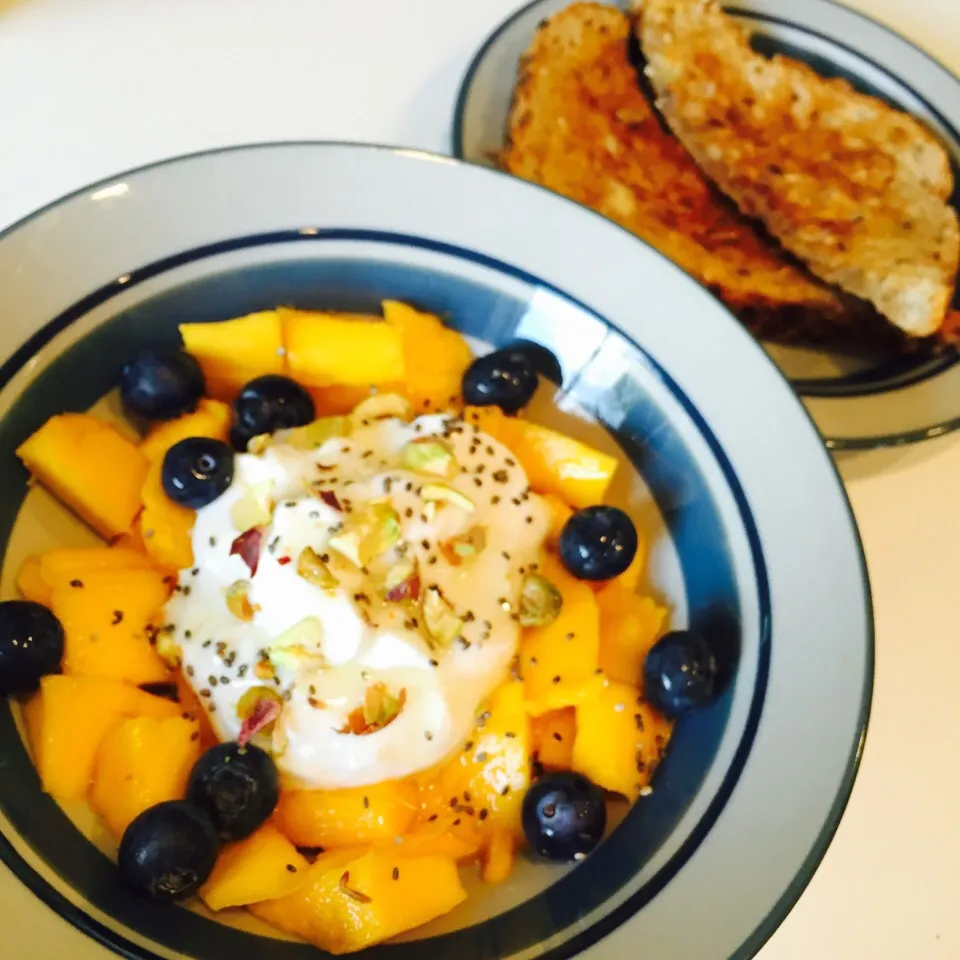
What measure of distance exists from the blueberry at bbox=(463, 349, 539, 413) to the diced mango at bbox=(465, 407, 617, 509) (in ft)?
0.05

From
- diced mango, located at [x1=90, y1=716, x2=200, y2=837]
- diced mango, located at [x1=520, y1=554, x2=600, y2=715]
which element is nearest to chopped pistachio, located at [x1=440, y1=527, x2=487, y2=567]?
diced mango, located at [x1=520, y1=554, x2=600, y2=715]

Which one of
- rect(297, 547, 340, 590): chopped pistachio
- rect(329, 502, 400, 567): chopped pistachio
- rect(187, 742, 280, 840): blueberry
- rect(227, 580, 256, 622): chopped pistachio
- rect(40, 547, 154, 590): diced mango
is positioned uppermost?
rect(329, 502, 400, 567): chopped pistachio

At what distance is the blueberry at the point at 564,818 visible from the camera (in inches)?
35.1

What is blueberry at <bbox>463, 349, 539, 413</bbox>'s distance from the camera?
1.09m

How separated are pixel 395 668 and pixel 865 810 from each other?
1.88ft

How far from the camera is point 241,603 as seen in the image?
98cm

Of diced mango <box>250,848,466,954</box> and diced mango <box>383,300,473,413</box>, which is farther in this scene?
diced mango <box>383,300,473,413</box>

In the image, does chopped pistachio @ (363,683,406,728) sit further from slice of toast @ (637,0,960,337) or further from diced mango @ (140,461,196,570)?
slice of toast @ (637,0,960,337)

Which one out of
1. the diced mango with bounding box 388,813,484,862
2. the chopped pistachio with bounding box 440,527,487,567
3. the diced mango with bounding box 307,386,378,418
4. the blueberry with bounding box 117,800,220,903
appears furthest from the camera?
the diced mango with bounding box 307,386,378,418

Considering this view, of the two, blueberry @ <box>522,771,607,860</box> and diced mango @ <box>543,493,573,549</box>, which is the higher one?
diced mango @ <box>543,493,573,549</box>

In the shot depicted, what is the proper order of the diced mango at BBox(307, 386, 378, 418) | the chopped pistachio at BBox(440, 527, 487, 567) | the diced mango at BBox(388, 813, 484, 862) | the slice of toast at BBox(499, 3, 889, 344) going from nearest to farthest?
the diced mango at BBox(388, 813, 484, 862) < the chopped pistachio at BBox(440, 527, 487, 567) < the diced mango at BBox(307, 386, 378, 418) < the slice of toast at BBox(499, 3, 889, 344)

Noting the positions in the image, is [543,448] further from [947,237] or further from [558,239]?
[947,237]

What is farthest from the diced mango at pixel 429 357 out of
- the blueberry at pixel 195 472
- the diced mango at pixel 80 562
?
the diced mango at pixel 80 562

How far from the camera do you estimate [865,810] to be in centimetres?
110
